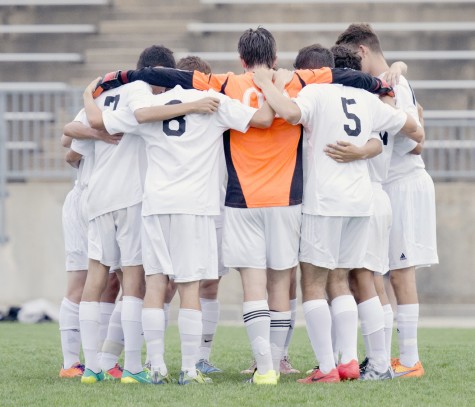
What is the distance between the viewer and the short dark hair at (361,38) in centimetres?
793

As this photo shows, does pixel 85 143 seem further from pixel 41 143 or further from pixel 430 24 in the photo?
pixel 430 24

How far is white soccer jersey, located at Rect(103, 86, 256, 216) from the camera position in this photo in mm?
7102

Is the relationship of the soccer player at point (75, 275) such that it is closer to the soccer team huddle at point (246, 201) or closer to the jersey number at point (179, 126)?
the soccer team huddle at point (246, 201)

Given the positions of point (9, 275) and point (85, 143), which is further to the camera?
point (9, 275)

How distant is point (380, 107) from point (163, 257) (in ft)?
5.03

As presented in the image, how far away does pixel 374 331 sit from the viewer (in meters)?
7.43

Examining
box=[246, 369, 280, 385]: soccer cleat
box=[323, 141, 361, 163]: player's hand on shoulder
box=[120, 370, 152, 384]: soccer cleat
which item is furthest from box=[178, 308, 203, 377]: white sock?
box=[323, 141, 361, 163]: player's hand on shoulder

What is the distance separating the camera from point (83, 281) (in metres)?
8.02

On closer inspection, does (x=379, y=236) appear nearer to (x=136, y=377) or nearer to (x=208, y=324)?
(x=208, y=324)

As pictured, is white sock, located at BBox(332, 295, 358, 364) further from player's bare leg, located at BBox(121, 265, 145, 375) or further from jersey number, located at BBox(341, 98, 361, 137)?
player's bare leg, located at BBox(121, 265, 145, 375)

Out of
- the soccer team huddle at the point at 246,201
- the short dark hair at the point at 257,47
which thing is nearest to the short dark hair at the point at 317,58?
the soccer team huddle at the point at 246,201

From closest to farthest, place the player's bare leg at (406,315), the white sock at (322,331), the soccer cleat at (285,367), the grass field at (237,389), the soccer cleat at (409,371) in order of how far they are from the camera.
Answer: the grass field at (237,389), the white sock at (322,331), the soccer cleat at (409,371), the player's bare leg at (406,315), the soccer cleat at (285,367)

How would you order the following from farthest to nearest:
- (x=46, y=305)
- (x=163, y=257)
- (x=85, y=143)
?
1. (x=46, y=305)
2. (x=85, y=143)
3. (x=163, y=257)

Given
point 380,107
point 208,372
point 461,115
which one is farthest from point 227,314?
point 380,107
